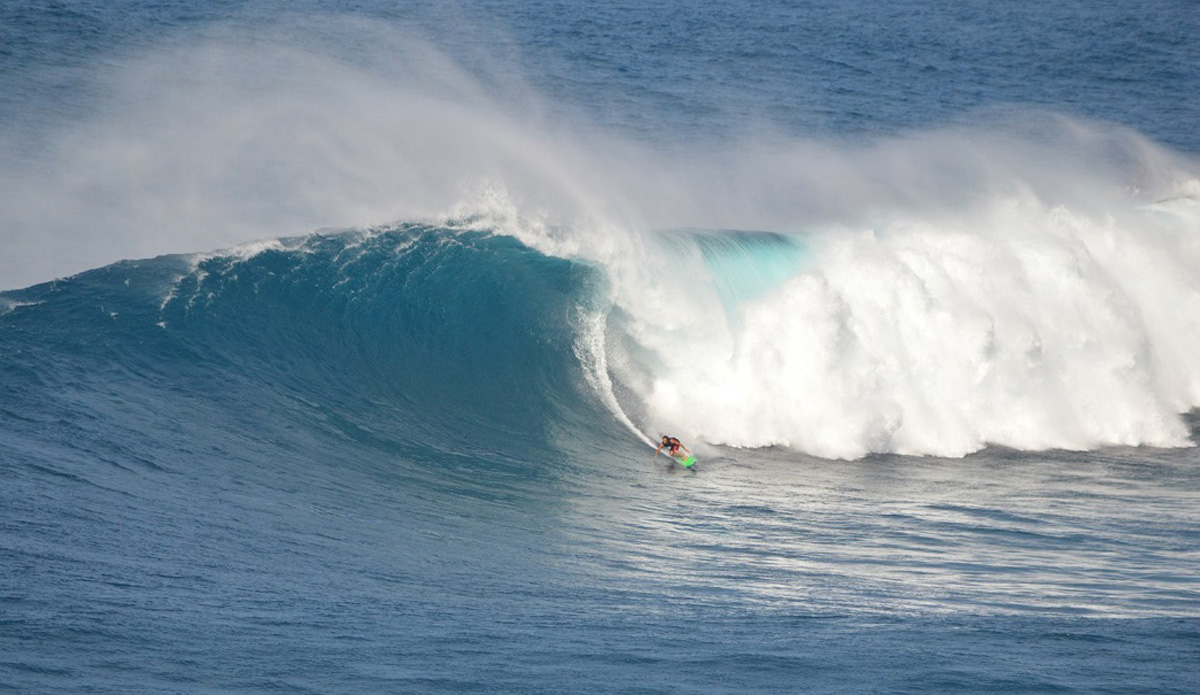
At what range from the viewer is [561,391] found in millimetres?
17953

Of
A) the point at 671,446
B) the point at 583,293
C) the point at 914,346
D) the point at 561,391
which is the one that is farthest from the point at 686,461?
the point at 914,346

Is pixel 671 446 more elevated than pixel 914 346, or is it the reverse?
pixel 914 346

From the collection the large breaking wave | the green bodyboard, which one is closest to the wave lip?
the large breaking wave

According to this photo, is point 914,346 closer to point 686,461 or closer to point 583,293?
point 686,461

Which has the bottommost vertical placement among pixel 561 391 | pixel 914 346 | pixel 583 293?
pixel 561 391

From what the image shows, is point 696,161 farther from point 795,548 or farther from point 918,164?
point 795,548

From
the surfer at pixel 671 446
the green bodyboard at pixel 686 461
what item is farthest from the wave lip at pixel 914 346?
the green bodyboard at pixel 686 461

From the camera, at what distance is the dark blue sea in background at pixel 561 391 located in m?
9.85

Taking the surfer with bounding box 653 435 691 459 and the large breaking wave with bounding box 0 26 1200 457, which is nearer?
the surfer with bounding box 653 435 691 459

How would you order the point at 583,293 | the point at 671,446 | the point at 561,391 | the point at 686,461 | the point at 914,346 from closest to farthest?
1. the point at 686,461
2. the point at 671,446
3. the point at 561,391
4. the point at 914,346
5. the point at 583,293

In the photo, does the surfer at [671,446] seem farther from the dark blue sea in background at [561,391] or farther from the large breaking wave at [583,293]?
the large breaking wave at [583,293]

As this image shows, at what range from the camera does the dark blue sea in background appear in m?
9.85

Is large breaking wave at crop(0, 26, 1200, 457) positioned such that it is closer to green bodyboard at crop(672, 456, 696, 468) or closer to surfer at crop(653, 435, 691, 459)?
surfer at crop(653, 435, 691, 459)

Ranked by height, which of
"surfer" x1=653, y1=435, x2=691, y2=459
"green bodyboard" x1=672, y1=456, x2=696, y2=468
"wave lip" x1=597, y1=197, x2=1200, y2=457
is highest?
"wave lip" x1=597, y1=197, x2=1200, y2=457
